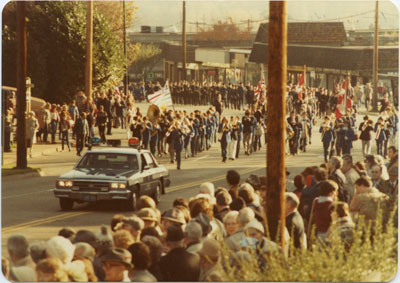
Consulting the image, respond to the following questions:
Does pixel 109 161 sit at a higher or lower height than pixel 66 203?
higher

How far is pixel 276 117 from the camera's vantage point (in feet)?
40.6

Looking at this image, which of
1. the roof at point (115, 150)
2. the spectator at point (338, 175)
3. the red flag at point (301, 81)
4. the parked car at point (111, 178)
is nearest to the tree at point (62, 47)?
the red flag at point (301, 81)

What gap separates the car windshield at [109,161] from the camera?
70.8 ft

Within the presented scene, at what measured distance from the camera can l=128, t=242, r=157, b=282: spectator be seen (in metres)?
10.4

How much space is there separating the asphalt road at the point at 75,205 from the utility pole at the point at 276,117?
4.32 m

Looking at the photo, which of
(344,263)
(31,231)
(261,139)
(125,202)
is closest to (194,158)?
(261,139)

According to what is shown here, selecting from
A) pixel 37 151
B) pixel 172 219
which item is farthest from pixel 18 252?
pixel 37 151

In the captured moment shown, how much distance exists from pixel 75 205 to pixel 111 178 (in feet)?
4.60

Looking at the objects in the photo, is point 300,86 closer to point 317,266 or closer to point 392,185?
point 392,185

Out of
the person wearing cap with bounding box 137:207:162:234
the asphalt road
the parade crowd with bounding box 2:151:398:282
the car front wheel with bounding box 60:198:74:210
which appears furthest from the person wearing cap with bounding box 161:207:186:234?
the car front wheel with bounding box 60:198:74:210

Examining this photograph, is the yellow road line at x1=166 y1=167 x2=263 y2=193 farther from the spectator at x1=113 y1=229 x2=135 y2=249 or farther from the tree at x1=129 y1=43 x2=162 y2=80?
the tree at x1=129 y1=43 x2=162 y2=80

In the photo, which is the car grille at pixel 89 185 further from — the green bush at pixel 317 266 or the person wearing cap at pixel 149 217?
the green bush at pixel 317 266

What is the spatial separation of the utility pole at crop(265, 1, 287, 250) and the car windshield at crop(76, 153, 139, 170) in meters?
9.68

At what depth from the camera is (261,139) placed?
115 feet
